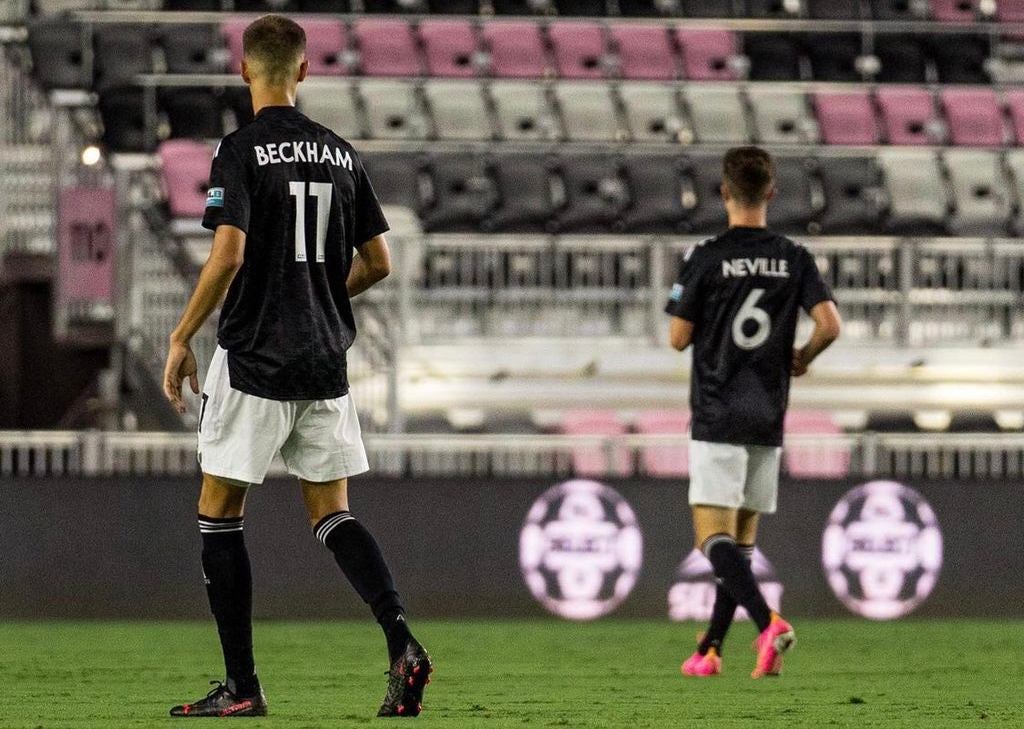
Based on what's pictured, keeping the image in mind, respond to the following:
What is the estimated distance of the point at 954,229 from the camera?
51.6 ft

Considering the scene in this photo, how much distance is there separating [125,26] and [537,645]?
28.6 ft

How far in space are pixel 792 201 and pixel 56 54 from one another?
576cm

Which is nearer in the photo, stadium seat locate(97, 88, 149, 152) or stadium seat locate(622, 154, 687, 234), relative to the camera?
stadium seat locate(622, 154, 687, 234)

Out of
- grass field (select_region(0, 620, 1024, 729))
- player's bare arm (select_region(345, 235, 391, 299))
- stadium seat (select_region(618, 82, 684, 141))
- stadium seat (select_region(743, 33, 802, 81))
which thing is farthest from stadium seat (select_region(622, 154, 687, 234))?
player's bare arm (select_region(345, 235, 391, 299))

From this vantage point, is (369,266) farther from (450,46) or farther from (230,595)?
(450,46)

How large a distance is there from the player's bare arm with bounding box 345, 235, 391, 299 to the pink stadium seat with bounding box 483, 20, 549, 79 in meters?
11.0

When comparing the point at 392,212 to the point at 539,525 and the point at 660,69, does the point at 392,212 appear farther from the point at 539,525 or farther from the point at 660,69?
the point at 539,525

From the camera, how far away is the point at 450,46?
16531mm

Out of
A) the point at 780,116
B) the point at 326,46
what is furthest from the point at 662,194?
the point at 326,46

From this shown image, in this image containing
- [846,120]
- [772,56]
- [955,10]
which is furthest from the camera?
[955,10]

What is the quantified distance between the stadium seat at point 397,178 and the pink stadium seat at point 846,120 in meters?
3.40

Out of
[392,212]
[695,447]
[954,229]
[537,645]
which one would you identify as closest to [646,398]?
[392,212]

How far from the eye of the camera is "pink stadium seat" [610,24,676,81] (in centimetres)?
1672

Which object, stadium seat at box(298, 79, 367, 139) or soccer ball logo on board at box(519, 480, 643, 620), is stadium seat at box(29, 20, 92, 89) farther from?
soccer ball logo on board at box(519, 480, 643, 620)
